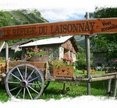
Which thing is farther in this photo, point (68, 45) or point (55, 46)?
point (68, 45)

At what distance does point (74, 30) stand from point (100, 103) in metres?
3.78

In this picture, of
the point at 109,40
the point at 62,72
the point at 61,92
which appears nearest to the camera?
the point at 62,72

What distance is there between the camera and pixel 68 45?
46562 mm

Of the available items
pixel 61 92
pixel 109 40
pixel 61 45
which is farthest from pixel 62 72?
pixel 61 45

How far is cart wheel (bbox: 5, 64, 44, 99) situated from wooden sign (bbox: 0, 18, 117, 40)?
48.6 inches

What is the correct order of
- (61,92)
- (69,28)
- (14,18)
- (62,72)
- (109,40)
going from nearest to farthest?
(69,28) → (62,72) → (61,92) → (109,40) → (14,18)

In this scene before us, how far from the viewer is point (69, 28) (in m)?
8.31

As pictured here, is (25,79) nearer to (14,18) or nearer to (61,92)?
(61,92)

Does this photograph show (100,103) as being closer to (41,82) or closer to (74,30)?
(74,30)

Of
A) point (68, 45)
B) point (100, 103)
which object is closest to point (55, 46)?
point (68, 45)

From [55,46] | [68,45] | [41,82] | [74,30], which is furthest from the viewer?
[68,45]

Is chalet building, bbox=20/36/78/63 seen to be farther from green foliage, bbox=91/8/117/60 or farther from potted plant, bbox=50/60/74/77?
potted plant, bbox=50/60/74/77

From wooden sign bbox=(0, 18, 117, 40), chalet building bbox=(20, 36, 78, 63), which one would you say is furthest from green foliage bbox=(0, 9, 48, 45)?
chalet building bbox=(20, 36, 78, 63)

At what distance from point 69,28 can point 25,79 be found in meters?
1.94
